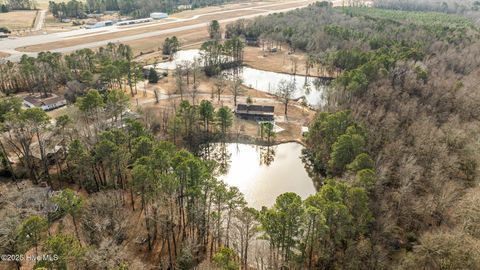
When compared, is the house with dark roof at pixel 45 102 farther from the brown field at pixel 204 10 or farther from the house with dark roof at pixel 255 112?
the brown field at pixel 204 10

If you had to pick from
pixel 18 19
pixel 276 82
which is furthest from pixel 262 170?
pixel 18 19

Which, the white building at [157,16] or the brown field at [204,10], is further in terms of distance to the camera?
the brown field at [204,10]

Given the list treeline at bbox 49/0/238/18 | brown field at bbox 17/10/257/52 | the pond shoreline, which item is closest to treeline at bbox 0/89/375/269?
the pond shoreline

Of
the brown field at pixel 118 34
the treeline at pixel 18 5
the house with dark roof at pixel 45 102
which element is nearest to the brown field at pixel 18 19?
the treeline at pixel 18 5

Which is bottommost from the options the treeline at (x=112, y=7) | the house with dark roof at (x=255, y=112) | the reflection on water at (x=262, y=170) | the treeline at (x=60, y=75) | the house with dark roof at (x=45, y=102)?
the reflection on water at (x=262, y=170)

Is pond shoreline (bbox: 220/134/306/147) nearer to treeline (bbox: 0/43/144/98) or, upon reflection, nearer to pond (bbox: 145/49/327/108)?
pond (bbox: 145/49/327/108)
